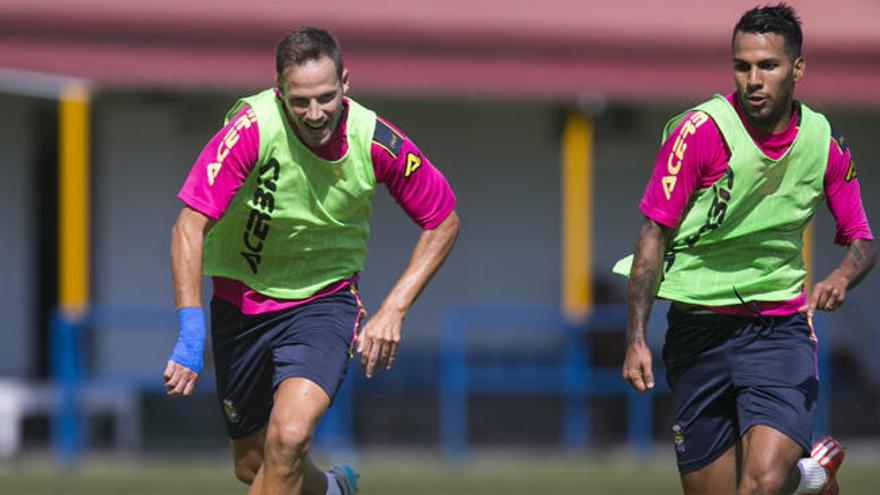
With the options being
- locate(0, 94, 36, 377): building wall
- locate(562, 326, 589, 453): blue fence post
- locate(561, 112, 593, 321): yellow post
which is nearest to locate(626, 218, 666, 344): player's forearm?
locate(562, 326, 589, 453): blue fence post

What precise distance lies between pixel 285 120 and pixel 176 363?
3.63ft

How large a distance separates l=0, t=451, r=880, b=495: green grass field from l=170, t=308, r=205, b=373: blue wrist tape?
4.99 meters

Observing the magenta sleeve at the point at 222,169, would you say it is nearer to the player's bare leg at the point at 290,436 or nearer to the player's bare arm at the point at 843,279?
the player's bare leg at the point at 290,436

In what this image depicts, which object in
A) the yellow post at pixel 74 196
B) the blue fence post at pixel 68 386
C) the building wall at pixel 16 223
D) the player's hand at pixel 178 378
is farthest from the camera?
the building wall at pixel 16 223

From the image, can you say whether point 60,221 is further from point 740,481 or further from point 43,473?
point 740,481

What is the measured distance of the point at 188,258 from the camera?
6.66m

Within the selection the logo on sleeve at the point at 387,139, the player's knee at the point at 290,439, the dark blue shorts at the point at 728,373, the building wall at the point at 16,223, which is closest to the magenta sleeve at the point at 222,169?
the logo on sleeve at the point at 387,139

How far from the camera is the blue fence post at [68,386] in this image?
548 inches

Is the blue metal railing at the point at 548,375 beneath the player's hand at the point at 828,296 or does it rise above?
Answer: beneath

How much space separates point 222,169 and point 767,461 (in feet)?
7.46

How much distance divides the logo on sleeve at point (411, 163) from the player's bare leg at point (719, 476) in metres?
1.61

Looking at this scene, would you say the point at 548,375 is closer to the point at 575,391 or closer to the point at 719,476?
the point at 575,391

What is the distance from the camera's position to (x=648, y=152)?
17.5 m

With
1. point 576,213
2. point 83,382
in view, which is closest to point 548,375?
point 576,213
